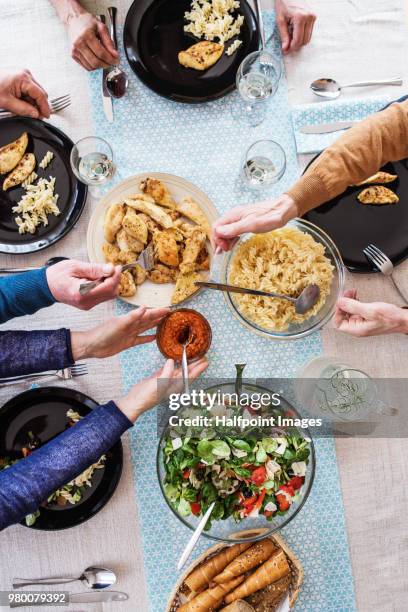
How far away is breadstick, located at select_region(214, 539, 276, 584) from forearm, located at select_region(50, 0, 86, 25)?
1578 mm

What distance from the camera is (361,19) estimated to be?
173 centimetres

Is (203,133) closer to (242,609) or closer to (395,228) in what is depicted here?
(395,228)

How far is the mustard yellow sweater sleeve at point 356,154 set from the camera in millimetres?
1462

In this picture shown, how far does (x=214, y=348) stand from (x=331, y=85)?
2.76 feet

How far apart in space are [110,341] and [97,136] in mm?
606

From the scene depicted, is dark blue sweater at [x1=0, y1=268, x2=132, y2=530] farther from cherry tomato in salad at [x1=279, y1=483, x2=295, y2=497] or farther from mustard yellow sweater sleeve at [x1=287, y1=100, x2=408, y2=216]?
mustard yellow sweater sleeve at [x1=287, y1=100, x2=408, y2=216]

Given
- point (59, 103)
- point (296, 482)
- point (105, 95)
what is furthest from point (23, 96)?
point (296, 482)

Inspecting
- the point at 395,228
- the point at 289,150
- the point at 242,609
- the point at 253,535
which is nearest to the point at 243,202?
the point at 289,150

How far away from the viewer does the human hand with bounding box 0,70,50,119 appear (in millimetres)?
1599

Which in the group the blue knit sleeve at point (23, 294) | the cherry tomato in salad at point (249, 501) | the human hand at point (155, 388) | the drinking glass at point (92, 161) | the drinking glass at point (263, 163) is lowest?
the cherry tomato in salad at point (249, 501)

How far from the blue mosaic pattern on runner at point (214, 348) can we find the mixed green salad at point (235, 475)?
15 cm

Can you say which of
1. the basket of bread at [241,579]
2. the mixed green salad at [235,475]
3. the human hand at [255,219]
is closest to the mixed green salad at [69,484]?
the mixed green salad at [235,475]

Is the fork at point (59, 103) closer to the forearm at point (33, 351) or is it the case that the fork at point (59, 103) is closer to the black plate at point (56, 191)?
the black plate at point (56, 191)

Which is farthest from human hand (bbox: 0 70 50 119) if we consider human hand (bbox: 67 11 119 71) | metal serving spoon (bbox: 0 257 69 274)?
metal serving spoon (bbox: 0 257 69 274)
